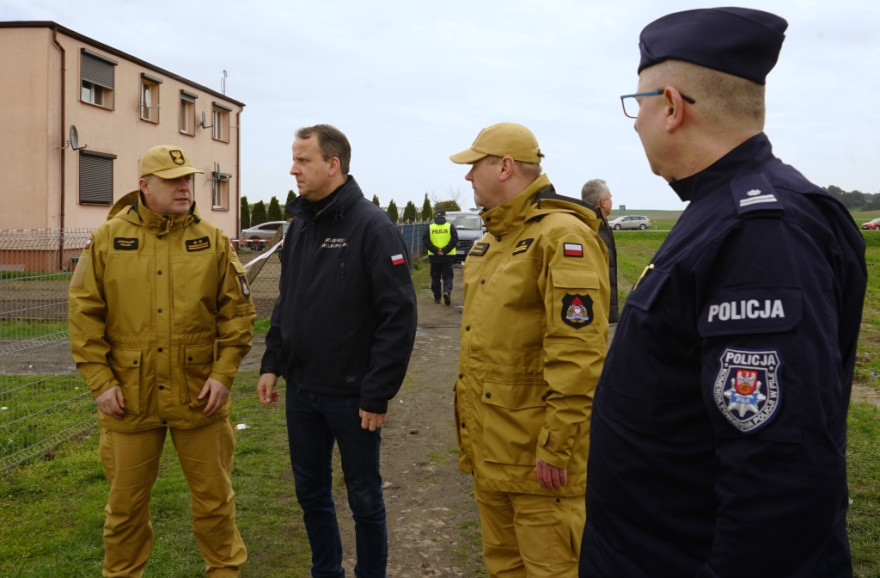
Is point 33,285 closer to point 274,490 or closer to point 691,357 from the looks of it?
point 274,490

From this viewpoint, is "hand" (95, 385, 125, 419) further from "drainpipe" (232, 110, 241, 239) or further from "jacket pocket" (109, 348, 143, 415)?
"drainpipe" (232, 110, 241, 239)

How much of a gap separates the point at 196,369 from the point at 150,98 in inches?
1048

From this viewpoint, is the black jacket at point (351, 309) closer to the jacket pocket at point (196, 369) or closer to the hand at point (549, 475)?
the jacket pocket at point (196, 369)

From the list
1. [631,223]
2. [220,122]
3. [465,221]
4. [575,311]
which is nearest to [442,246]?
[465,221]

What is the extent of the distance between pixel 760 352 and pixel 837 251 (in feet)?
0.95

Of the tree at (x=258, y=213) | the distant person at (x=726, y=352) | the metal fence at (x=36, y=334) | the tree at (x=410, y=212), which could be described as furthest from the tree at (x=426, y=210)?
the distant person at (x=726, y=352)

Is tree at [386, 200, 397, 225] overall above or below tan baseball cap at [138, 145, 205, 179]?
above

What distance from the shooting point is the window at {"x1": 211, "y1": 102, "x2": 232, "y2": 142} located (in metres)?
32.6

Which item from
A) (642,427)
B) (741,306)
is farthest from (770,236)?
(642,427)

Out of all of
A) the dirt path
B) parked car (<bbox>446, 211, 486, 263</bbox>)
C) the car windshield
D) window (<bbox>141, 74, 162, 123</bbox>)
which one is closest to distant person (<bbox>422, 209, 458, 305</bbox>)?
parked car (<bbox>446, 211, 486, 263</bbox>)

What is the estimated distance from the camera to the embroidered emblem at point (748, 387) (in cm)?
135

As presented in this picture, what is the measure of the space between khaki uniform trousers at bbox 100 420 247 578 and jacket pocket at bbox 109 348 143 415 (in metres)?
0.16

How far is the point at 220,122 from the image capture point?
110 ft

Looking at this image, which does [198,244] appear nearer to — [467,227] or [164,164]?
[164,164]
